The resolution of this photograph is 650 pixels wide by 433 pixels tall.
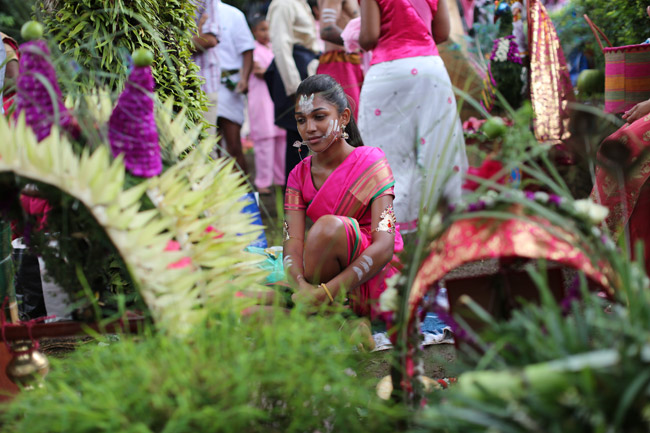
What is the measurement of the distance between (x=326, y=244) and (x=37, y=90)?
4.57 ft

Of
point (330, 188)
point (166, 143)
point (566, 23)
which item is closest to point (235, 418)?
point (166, 143)

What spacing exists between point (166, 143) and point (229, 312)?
0.51 m

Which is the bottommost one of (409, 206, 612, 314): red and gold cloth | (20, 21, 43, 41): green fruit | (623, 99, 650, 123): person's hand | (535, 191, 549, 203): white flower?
(409, 206, 612, 314): red and gold cloth

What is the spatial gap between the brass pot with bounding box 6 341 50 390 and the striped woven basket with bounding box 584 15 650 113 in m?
2.85

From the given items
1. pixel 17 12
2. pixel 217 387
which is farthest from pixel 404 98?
pixel 17 12

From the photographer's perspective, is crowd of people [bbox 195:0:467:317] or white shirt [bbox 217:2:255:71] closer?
crowd of people [bbox 195:0:467:317]

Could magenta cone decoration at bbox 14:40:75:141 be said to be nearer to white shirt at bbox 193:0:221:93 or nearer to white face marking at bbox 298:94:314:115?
white face marking at bbox 298:94:314:115

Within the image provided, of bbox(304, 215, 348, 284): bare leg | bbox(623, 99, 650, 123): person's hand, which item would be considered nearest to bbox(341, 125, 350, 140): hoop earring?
bbox(304, 215, 348, 284): bare leg

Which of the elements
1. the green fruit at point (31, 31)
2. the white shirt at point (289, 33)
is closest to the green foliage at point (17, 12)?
the green fruit at point (31, 31)

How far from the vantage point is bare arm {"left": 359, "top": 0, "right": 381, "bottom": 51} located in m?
3.91

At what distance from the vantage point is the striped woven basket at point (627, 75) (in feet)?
10.2

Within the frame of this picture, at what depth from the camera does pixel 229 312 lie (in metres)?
1.43

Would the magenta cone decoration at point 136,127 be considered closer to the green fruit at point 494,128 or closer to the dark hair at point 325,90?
the green fruit at point 494,128

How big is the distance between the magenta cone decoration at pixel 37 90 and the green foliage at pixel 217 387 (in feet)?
1.80
